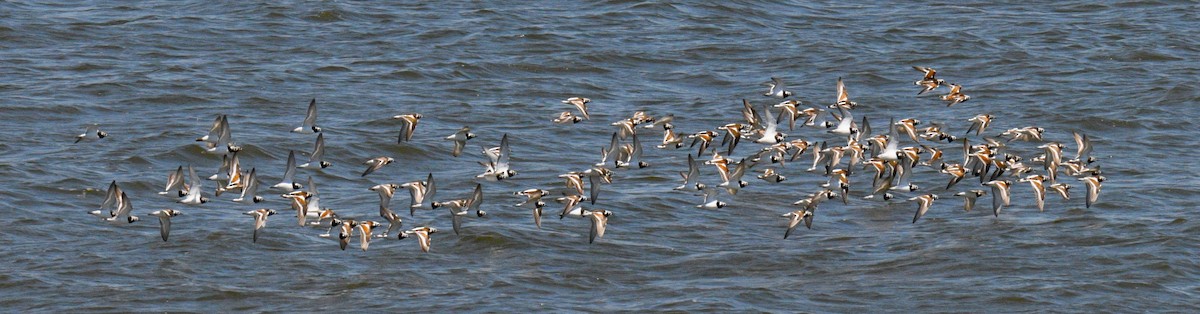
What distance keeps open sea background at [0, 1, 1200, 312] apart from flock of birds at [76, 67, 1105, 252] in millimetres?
342

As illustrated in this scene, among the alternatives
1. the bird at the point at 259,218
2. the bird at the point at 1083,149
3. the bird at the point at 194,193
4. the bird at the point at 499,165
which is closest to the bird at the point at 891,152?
the bird at the point at 1083,149

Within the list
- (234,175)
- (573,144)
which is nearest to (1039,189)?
(573,144)

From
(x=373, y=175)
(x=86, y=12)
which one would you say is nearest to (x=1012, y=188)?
(x=373, y=175)

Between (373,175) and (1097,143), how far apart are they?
14.0m

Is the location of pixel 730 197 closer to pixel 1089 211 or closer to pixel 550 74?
pixel 1089 211

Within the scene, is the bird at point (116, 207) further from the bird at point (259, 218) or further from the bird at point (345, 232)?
the bird at point (345, 232)

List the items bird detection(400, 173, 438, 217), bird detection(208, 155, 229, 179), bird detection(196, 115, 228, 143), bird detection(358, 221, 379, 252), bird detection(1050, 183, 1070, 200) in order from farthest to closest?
bird detection(1050, 183, 1070, 200) → bird detection(208, 155, 229, 179) → bird detection(400, 173, 438, 217) → bird detection(196, 115, 228, 143) → bird detection(358, 221, 379, 252)

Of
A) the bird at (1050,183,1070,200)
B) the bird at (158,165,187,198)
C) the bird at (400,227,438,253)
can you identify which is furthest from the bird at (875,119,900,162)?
the bird at (158,165,187,198)

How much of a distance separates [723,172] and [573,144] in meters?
5.23

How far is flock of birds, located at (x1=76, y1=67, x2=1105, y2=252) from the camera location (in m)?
26.8

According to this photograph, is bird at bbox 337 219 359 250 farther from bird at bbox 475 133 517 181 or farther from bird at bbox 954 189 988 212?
bird at bbox 954 189 988 212

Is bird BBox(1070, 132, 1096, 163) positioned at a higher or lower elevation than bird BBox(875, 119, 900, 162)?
lower

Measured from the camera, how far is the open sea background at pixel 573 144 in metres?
24.9

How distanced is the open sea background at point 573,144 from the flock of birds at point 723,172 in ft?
1.12
